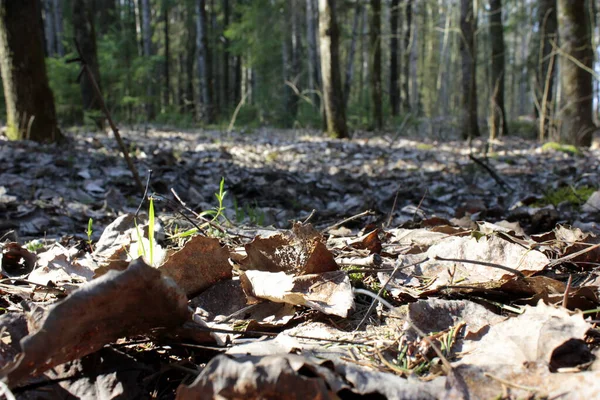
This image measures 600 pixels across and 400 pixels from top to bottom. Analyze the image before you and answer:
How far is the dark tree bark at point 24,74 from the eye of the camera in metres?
6.38

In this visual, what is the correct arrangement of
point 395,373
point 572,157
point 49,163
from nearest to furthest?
point 395,373 < point 49,163 < point 572,157

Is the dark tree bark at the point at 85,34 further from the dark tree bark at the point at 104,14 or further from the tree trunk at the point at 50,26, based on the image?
the dark tree bark at the point at 104,14

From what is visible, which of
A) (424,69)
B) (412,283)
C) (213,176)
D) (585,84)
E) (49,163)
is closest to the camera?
(412,283)

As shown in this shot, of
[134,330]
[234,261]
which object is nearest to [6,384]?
[134,330]

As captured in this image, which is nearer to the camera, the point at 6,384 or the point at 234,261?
the point at 6,384

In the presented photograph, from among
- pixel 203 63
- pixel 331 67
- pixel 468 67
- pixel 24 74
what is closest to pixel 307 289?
pixel 24 74

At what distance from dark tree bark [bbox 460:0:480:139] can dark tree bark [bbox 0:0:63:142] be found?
8.38 metres

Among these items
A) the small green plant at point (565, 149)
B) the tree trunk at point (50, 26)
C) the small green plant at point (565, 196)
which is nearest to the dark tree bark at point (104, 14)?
the tree trunk at point (50, 26)

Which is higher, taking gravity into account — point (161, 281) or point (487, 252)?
point (161, 281)

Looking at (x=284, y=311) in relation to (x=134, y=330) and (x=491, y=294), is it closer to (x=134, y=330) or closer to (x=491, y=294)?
(x=134, y=330)

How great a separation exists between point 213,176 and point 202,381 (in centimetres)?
478

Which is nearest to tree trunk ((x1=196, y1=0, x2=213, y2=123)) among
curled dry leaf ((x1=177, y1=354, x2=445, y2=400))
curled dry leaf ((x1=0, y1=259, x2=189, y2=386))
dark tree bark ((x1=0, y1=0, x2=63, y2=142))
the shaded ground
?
the shaded ground

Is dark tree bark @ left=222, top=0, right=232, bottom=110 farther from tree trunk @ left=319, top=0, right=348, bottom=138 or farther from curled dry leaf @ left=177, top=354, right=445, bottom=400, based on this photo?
curled dry leaf @ left=177, top=354, right=445, bottom=400

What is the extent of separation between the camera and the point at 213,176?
5.60 meters
